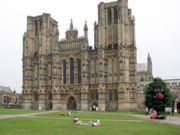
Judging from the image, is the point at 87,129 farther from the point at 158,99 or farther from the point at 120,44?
the point at 120,44

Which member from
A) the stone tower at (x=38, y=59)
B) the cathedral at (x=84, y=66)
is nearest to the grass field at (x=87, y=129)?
the cathedral at (x=84, y=66)

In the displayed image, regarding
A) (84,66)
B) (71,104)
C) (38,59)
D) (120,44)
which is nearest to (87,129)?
(120,44)

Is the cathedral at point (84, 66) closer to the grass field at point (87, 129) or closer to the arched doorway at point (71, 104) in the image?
the arched doorway at point (71, 104)

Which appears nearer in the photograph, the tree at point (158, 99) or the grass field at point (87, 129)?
the grass field at point (87, 129)

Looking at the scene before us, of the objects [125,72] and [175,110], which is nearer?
[175,110]

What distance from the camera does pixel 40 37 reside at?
7744cm

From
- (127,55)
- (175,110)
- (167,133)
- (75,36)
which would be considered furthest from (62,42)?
(167,133)

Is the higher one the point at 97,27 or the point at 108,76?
the point at 97,27

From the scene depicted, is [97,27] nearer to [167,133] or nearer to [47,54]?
[47,54]

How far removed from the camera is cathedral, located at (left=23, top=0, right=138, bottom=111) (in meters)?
65.2

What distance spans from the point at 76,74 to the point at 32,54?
64.8 feet

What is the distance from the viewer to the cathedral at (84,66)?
→ 65.2 metres

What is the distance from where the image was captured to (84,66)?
6844 cm

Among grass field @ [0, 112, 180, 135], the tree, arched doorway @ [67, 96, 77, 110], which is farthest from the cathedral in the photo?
grass field @ [0, 112, 180, 135]
